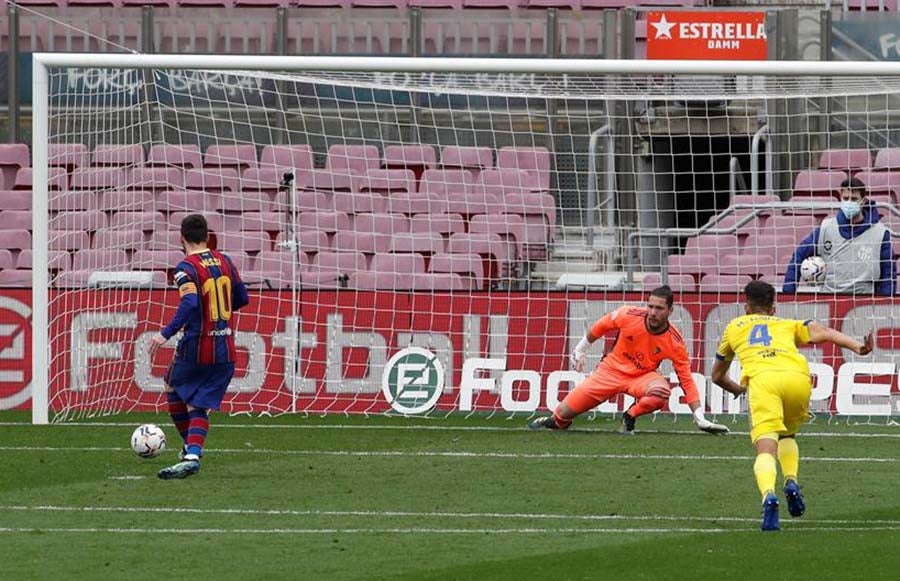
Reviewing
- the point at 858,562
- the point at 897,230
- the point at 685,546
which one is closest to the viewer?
the point at 858,562

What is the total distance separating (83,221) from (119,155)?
879 mm

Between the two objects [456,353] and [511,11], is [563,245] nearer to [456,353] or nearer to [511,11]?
[456,353]

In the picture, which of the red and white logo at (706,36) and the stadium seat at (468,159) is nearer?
the stadium seat at (468,159)

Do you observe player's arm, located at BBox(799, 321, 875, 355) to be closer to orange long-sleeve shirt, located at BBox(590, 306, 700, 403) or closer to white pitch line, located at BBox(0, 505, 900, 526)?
white pitch line, located at BBox(0, 505, 900, 526)

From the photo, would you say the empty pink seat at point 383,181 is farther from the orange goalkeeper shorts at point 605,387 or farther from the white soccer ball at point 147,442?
the white soccer ball at point 147,442

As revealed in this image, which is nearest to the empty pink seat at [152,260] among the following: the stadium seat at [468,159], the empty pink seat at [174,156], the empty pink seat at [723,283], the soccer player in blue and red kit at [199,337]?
the empty pink seat at [174,156]

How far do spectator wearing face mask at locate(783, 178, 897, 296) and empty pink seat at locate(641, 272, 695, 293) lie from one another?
1.10m

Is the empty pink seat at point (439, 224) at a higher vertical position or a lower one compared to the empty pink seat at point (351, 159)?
lower

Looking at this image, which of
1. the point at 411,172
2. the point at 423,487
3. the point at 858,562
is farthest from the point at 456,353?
the point at 858,562

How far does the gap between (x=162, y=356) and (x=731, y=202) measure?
19.8 ft

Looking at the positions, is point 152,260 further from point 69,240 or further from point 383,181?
point 383,181

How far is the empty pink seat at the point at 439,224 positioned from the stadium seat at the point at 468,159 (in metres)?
0.64

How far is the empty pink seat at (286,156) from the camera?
19.5m

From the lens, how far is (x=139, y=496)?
11562mm
